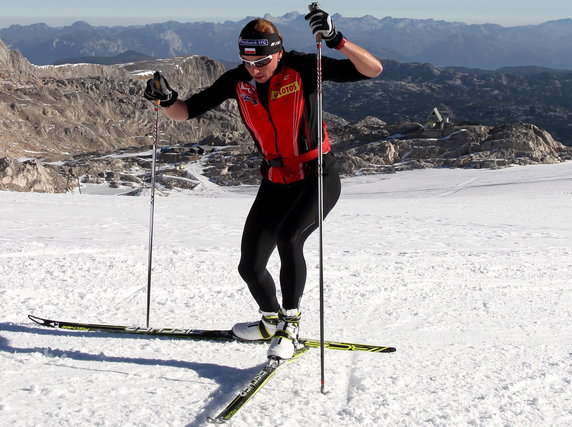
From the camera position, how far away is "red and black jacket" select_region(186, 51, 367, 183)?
424 centimetres

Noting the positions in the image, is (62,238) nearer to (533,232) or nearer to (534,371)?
(534,371)

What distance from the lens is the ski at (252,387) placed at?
3.43 m

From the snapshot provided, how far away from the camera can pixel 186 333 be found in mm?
4879

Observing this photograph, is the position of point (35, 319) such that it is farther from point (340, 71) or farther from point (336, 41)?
point (336, 41)

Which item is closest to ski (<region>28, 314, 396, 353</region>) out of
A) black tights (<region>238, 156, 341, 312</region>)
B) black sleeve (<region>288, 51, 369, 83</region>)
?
black tights (<region>238, 156, 341, 312</region>)

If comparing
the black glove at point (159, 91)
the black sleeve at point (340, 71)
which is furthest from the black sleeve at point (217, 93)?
the black sleeve at point (340, 71)

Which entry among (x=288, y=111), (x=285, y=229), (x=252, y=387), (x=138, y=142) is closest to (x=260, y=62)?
(x=288, y=111)

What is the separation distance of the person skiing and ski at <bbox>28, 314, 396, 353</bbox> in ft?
1.06

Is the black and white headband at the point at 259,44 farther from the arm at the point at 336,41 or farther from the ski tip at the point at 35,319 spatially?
the ski tip at the point at 35,319

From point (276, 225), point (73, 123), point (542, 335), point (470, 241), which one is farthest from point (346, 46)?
point (73, 123)

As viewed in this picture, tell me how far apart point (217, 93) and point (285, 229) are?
4.16 feet

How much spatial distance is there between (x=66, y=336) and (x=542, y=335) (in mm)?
4011

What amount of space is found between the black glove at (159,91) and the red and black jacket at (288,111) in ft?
1.97

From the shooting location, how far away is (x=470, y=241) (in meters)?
10.5
